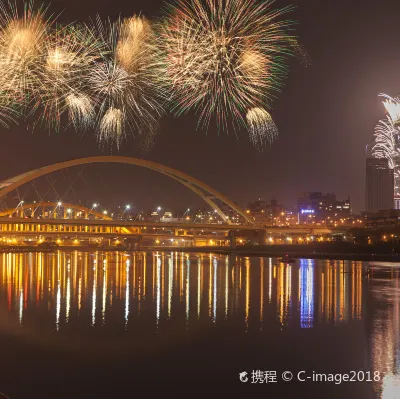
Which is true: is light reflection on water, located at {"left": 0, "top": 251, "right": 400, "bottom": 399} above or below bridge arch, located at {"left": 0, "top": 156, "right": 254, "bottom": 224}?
below

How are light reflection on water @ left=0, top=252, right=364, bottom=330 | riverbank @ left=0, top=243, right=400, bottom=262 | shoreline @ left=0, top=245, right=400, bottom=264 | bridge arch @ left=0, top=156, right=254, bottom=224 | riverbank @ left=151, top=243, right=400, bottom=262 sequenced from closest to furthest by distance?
light reflection on water @ left=0, top=252, right=364, bottom=330, shoreline @ left=0, top=245, right=400, bottom=264, riverbank @ left=151, top=243, right=400, bottom=262, riverbank @ left=0, top=243, right=400, bottom=262, bridge arch @ left=0, top=156, right=254, bottom=224

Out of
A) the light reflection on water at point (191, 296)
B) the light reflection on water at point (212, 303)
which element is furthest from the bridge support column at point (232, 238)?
the light reflection on water at point (212, 303)

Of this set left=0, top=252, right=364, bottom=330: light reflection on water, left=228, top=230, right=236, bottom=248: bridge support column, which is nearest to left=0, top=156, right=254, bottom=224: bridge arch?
left=228, top=230, right=236, bottom=248: bridge support column

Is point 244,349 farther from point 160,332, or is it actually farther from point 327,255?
point 327,255

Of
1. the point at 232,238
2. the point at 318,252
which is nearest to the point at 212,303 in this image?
the point at 318,252

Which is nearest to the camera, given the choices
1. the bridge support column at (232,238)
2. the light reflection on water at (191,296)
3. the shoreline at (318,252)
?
the light reflection on water at (191,296)

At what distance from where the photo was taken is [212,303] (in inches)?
1118

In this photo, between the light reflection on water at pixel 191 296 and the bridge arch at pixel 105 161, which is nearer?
the light reflection on water at pixel 191 296

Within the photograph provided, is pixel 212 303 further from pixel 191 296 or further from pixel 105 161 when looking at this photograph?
pixel 105 161

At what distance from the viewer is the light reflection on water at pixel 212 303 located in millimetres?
21719

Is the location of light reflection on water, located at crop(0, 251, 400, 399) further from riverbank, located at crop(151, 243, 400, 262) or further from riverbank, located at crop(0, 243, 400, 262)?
riverbank, located at crop(0, 243, 400, 262)

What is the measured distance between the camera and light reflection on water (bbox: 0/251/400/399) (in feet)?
71.3

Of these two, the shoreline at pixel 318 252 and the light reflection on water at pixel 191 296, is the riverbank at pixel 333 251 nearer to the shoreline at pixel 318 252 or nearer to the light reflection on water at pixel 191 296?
the shoreline at pixel 318 252

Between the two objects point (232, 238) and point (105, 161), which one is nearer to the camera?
point (105, 161)
